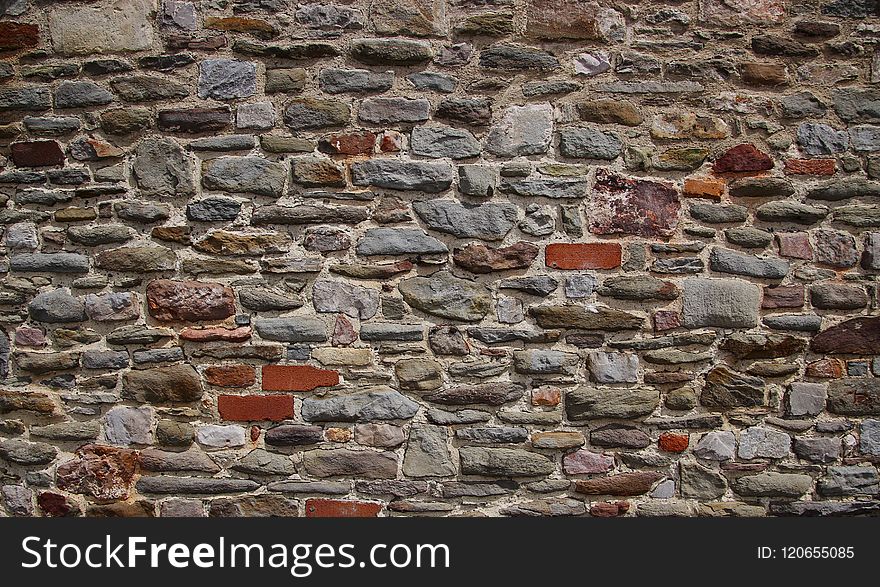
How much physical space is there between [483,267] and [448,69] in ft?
2.33

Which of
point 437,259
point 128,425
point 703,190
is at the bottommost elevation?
point 128,425

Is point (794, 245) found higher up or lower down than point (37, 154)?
lower down

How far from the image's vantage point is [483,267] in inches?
95.7

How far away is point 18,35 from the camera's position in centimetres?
250

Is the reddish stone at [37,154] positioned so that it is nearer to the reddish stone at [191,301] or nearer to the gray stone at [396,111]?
the reddish stone at [191,301]

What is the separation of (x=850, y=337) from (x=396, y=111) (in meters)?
1.78

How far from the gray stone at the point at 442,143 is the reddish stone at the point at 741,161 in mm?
854

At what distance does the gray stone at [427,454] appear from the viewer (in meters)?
2.42

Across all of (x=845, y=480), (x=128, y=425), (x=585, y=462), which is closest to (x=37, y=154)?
(x=128, y=425)

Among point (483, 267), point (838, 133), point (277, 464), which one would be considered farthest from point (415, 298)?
point (838, 133)

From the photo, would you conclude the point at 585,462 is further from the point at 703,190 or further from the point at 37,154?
the point at 37,154

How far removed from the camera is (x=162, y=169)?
96.7 inches

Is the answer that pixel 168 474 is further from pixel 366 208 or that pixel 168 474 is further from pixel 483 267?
pixel 483 267

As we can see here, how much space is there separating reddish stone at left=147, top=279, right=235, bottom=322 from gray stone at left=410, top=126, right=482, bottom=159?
2.71 feet
